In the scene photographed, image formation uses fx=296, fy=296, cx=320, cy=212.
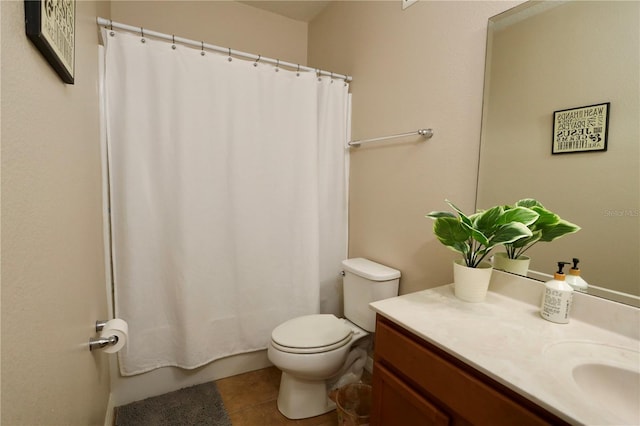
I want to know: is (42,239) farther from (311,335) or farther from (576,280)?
(576,280)

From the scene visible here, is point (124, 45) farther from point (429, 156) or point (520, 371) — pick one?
point (520, 371)

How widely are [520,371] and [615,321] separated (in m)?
0.48

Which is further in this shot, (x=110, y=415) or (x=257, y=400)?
(x=257, y=400)

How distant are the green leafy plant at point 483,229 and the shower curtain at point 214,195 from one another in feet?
3.24

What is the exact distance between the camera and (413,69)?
160 cm

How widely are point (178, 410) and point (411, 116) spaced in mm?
2054

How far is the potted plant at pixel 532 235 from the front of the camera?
103cm

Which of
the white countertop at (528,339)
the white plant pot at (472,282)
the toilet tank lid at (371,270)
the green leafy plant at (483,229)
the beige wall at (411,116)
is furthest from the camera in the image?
the toilet tank lid at (371,270)

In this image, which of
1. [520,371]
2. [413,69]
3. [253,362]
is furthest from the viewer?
[253,362]

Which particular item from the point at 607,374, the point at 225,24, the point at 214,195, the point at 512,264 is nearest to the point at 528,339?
the point at 607,374

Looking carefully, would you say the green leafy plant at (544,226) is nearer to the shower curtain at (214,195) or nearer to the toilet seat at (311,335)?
the toilet seat at (311,335)

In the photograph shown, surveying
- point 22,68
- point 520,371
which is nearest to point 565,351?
point 520,371

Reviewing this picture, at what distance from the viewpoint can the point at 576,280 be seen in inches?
39.6

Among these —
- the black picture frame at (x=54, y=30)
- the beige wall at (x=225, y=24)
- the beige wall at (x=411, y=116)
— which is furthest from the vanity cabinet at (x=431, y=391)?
the beige wall at (x=225, y=24)
